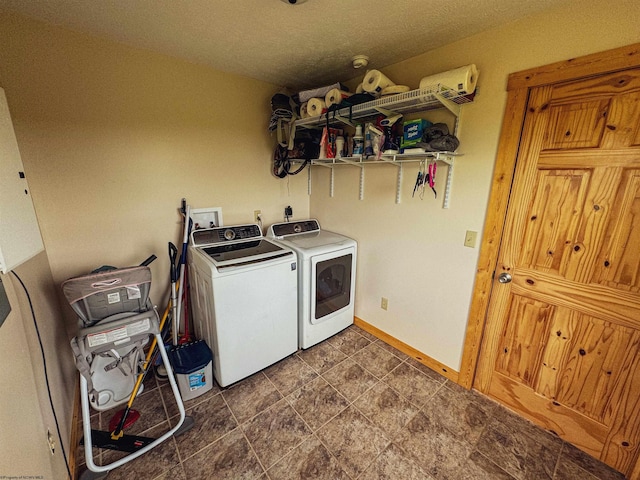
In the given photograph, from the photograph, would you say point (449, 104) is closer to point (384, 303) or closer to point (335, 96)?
point (335, 96)

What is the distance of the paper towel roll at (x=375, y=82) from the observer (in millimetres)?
1692

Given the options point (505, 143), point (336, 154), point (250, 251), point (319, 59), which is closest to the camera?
point (505, 143)

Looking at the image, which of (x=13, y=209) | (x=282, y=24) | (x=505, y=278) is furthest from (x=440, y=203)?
(x=13, y=209)

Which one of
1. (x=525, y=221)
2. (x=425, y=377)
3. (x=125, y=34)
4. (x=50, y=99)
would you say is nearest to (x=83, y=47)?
(x=125, y=34)

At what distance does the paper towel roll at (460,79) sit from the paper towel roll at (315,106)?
82 cm

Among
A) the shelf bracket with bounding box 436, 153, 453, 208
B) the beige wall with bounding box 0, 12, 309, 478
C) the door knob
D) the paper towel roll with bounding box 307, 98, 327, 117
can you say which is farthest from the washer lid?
the door knob

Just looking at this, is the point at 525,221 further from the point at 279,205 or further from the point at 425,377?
the point at 279,205

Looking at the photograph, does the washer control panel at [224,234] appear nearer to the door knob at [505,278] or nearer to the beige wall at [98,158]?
the beige wall at [98,158]

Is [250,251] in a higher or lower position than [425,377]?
higher

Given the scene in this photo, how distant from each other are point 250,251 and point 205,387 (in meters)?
1.02

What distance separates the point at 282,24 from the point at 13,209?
1673 millimetres

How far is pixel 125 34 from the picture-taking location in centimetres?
158

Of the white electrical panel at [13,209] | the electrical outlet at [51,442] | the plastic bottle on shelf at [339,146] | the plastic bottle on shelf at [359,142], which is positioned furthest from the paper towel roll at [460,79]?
the electrical outlet at [51,442]

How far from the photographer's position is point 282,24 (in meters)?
1.44
